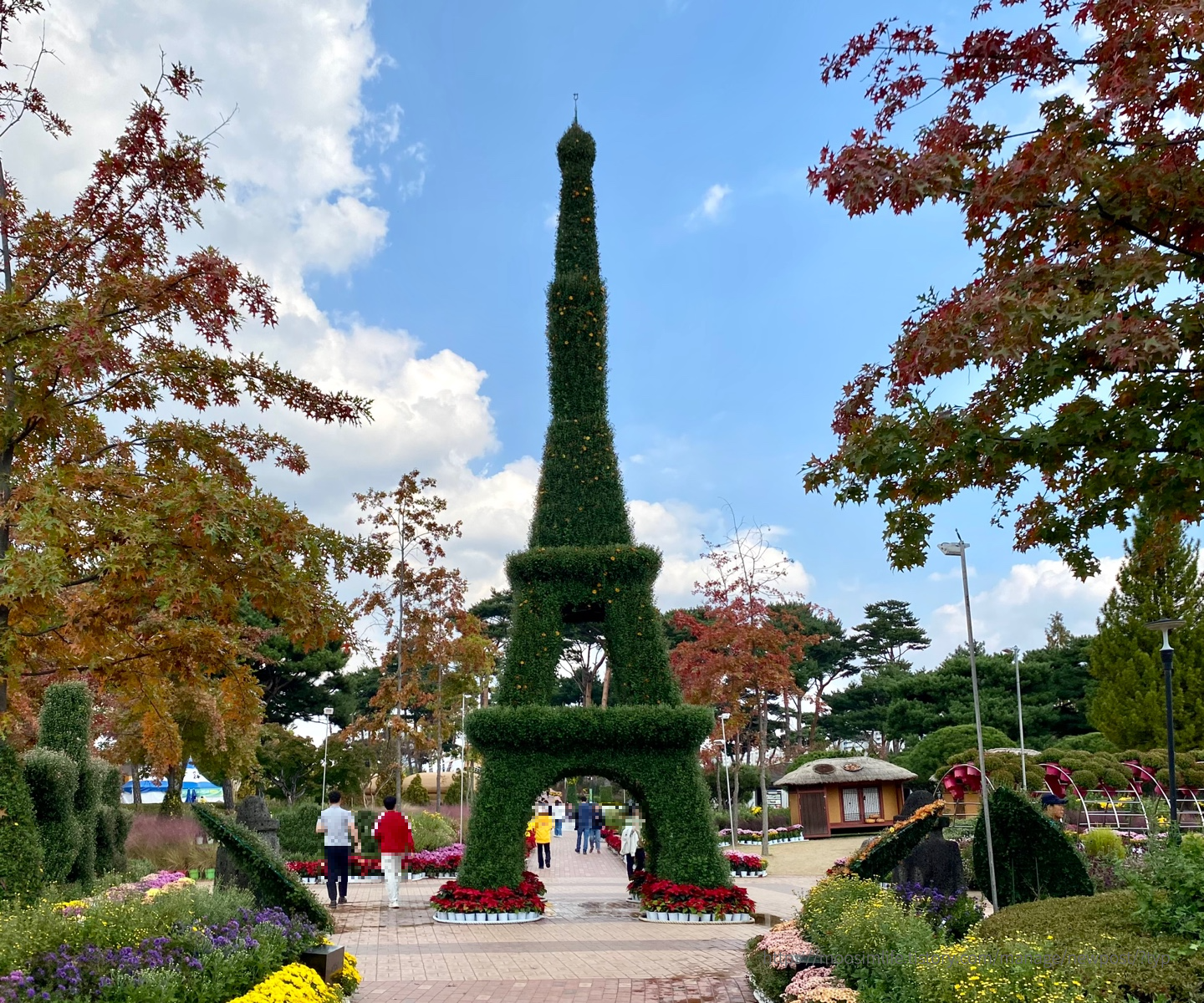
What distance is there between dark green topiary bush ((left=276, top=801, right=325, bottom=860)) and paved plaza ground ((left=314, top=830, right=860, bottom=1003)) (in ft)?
18.4

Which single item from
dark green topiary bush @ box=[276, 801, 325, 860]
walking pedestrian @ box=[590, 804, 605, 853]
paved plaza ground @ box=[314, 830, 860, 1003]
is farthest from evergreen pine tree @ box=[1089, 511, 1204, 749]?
dark green topiary bush @ box=[276, 801, 325, 860]

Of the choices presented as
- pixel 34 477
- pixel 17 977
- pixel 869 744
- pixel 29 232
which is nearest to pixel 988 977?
pixel 17 977

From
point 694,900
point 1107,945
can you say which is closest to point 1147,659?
point 694,900

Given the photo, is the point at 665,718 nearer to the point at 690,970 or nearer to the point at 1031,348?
the point at 690,970

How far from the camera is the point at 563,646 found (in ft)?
49.7

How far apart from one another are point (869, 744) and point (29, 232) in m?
55.9

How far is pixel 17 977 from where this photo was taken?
5883 mm

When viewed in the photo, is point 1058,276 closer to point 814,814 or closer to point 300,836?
point 300,836

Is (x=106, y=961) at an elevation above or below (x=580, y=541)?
below

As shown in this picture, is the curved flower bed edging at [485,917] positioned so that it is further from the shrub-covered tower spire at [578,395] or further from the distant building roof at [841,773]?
the distant building roof at [841,773]

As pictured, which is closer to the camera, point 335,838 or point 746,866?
point 335,838

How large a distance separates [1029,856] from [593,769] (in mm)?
6611

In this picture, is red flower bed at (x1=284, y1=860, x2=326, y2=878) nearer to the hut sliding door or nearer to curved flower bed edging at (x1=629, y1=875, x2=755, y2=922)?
curved flower bed edging at (x1=629, y1=875, x2=755, y2=922)

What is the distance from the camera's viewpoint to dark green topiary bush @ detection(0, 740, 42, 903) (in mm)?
9117
